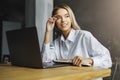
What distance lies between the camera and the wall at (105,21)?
133 inches

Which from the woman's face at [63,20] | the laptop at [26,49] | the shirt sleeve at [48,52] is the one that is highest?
the woman's face at [63,20]

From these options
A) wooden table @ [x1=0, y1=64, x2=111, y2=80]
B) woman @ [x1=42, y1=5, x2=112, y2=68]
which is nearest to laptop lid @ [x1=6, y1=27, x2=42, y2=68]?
wooden table @ [x1=0, y1=64, x2=111, y2=80]

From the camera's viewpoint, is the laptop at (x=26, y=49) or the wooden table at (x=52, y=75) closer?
the wooden table at (x=52, y=75)

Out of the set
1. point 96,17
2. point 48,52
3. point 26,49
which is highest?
point 96,17

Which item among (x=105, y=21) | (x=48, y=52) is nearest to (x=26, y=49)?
(x=48, y=52)

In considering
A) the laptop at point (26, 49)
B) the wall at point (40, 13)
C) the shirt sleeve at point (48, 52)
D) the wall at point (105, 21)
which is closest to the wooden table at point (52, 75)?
the laptop at point (26, 49)

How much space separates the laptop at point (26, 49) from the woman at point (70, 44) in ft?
1.24

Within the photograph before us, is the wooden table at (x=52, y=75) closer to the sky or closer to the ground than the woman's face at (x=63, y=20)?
closer to the ground

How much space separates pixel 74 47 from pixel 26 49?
0.60m

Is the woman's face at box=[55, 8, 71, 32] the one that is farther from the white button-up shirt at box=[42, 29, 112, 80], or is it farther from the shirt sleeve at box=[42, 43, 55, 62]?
the shirt sleeve at box=[42, 43, 55, 62]

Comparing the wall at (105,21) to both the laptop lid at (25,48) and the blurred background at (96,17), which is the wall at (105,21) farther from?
the laptop lid at (25,48)

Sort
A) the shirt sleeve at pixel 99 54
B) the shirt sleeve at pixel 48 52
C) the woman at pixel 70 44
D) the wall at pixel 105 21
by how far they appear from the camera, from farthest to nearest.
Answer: the wall at pixel 105 21 → the shirt sleeve at pixel 48 52 → the woman at pixel 70 44 → the shirt sleeve at pixel 99 54

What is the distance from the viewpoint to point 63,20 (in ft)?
7.36

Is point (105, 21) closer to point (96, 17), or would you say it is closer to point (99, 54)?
point (96, 17)
